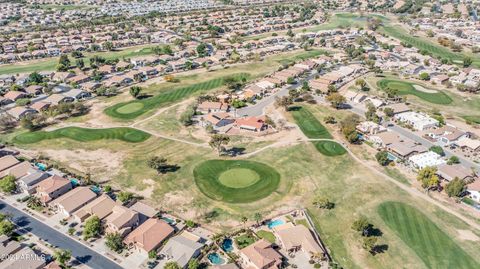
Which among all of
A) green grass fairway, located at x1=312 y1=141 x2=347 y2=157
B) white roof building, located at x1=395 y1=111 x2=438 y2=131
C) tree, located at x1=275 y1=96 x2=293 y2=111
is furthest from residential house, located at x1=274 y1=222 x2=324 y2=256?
white roof building, located at x1=395 y1=111 x2=438 y2=131

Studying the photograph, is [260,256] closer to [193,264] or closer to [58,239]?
[193,264]

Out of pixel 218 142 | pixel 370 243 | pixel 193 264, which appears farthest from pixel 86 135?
pixel 370 243

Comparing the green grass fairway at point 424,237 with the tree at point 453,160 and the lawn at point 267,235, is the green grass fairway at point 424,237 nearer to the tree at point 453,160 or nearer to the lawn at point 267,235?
the lawn at point 267,235

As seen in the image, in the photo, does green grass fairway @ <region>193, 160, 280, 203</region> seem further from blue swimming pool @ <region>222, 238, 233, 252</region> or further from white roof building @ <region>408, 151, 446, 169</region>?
white roof building @ <region>408, 151, 446, 169</region>

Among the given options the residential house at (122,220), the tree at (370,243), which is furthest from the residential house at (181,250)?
the tree at (370,243)

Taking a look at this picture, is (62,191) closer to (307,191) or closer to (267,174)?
(267,174)
